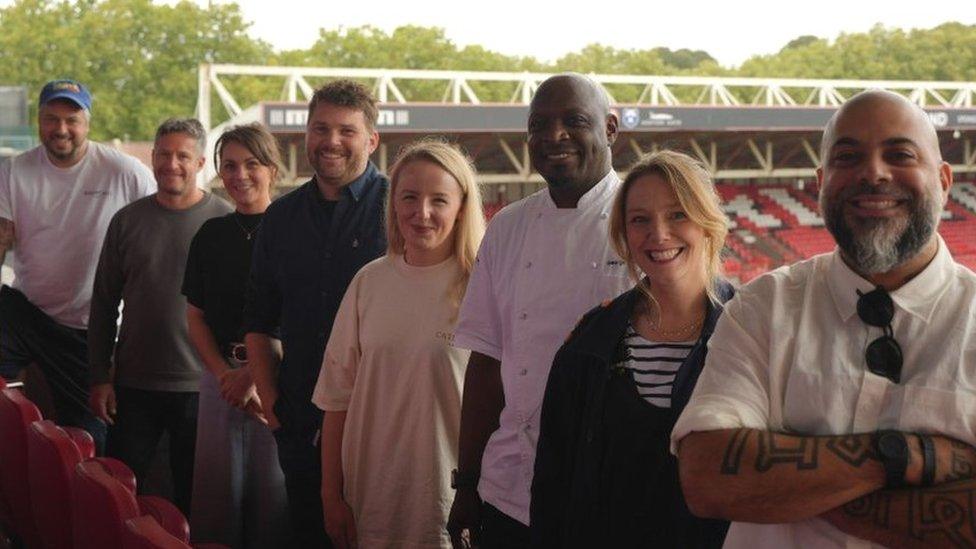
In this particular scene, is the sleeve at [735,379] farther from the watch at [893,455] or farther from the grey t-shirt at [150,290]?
the grey t-shirt at [150,290]

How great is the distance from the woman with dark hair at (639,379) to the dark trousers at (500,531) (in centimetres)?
22

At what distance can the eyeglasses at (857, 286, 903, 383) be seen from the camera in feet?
3.94

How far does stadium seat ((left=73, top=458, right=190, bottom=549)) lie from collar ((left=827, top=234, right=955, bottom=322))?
965 millimetres

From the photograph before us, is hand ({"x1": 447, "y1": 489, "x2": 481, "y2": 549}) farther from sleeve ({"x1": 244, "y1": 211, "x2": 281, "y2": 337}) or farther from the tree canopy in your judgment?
the tree canopy

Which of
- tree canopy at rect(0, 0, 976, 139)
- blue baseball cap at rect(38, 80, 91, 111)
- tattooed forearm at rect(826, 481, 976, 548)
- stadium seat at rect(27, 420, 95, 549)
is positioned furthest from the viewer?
tree canopy at rect(0, 0, 976, 139)

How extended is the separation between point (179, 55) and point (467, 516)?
2663 cm

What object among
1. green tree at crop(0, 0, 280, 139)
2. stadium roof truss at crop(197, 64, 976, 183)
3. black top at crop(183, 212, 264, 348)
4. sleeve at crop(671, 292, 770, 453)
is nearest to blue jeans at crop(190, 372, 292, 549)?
black top at crop(183, 212, 264, 348)

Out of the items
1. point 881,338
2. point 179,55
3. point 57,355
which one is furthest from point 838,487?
point 179,55

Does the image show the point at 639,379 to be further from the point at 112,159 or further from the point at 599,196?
the point at 112,159

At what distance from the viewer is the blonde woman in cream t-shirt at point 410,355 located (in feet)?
7.27

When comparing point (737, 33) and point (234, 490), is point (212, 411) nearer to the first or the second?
point (234, 490)

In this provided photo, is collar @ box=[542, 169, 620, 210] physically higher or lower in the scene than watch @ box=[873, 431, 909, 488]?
higher

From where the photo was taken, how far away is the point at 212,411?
2.99 meters

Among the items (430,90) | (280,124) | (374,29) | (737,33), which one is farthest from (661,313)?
(374,29)
